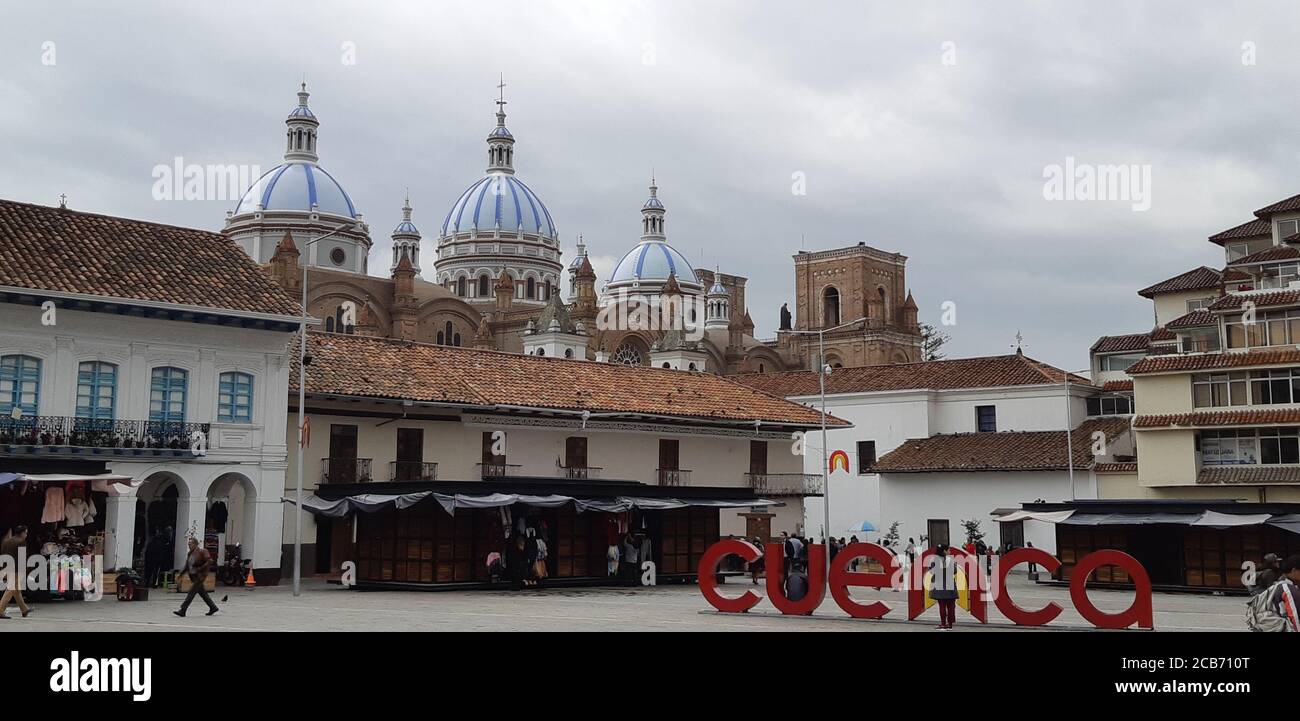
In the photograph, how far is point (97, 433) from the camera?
3253 cm

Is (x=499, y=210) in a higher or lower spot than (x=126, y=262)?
higher

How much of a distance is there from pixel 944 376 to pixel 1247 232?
46.9 feet

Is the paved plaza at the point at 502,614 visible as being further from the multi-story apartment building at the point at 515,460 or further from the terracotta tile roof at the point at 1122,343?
the terracotta tile roof at the point at 1122,343

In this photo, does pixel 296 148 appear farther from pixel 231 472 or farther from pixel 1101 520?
pixel 1101 520

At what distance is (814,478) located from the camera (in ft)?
176

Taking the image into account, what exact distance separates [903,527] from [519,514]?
24.2 m

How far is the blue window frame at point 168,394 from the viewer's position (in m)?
34.3

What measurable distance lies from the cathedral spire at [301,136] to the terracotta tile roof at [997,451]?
1962 inches

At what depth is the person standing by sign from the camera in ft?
74.7

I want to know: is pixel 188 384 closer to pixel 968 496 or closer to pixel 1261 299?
pixel 968 496

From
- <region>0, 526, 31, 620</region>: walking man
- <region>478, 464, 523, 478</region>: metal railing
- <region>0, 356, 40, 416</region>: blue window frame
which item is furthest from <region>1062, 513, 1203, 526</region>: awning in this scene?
<region>0, 356, 40, 416</region>: blue window frame

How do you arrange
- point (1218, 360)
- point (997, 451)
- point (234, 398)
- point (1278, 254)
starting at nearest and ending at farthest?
1. point (234, 398)
2. point (1218, 360)
3. point (1278, 254)
4. point (997, 451)

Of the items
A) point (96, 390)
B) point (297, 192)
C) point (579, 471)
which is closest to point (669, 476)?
point (579, 471)

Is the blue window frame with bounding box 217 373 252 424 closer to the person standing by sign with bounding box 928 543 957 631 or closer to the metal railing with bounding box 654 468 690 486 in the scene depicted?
the metal railing with bounding box 654 468 690 486
